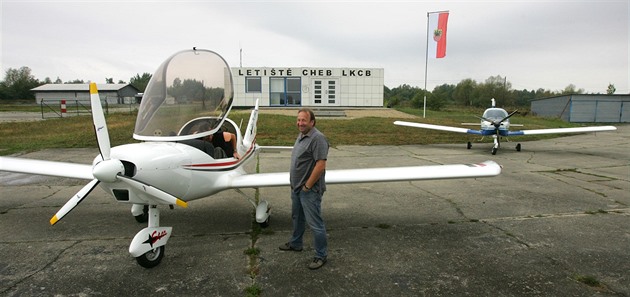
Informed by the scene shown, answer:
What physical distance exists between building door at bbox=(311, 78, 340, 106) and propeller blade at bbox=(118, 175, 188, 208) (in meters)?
27.8

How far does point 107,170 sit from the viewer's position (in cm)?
326

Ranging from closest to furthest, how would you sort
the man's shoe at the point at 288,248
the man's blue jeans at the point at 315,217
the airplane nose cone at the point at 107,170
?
the airplane nose cone at the point at 107,170
the man's blue jeans at the point at 315,217
the man's shoe at the point at 288,248

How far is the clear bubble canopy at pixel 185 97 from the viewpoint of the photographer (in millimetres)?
4410

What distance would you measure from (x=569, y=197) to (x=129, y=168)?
284 inches

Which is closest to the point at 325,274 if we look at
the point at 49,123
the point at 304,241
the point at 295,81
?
the point at 304,241

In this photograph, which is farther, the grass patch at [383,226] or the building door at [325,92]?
the building door at [325,92]

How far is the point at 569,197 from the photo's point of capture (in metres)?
6.63

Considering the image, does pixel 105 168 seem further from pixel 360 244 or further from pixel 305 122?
pixel 360 244

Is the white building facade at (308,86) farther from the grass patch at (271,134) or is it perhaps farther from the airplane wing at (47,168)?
the airplane wing at (47,168)

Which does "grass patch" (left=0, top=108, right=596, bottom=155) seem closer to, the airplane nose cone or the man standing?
the man standing

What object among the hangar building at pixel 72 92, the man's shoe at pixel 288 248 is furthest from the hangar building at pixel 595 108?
the hangar building at pixel 72 92

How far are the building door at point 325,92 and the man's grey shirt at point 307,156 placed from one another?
27513mm

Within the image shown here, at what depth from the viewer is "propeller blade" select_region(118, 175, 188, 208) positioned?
3.41 m

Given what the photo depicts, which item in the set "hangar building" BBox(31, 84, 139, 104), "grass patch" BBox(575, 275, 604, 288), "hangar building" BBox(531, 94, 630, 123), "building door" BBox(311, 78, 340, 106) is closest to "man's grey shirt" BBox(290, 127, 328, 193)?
"grass patch" BBox(575, 275, 604, 288)
